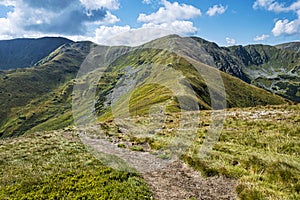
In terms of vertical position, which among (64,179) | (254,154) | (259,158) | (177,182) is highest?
(259,158)

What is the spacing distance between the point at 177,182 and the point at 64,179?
668cm

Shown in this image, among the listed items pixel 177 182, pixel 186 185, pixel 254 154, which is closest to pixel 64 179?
pixel 177 182

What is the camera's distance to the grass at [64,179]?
41.6 ft

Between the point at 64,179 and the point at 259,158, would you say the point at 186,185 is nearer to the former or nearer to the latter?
the point at 259,158

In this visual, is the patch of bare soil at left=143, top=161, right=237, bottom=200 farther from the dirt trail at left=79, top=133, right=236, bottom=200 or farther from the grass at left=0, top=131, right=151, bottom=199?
the grass at left=0, top=131, right=151, bottom=199

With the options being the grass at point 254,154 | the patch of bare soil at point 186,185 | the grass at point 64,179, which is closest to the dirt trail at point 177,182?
the patch of bare soil at point 186,185

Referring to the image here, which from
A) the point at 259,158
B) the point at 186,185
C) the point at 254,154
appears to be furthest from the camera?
the point at 254,154

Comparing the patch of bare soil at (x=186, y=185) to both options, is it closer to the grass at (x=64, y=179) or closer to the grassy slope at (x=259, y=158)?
the grassy slope at (x=259, y=158)

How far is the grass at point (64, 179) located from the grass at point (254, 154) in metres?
5.08

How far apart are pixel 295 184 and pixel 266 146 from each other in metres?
8.01

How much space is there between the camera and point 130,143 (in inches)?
1062

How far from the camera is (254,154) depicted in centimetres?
1731

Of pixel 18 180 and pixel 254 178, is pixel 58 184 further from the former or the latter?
pixel 254 178

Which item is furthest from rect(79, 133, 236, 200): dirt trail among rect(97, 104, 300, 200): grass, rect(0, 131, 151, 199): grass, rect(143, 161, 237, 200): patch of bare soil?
rect(0, 131, 151, 199): grass
